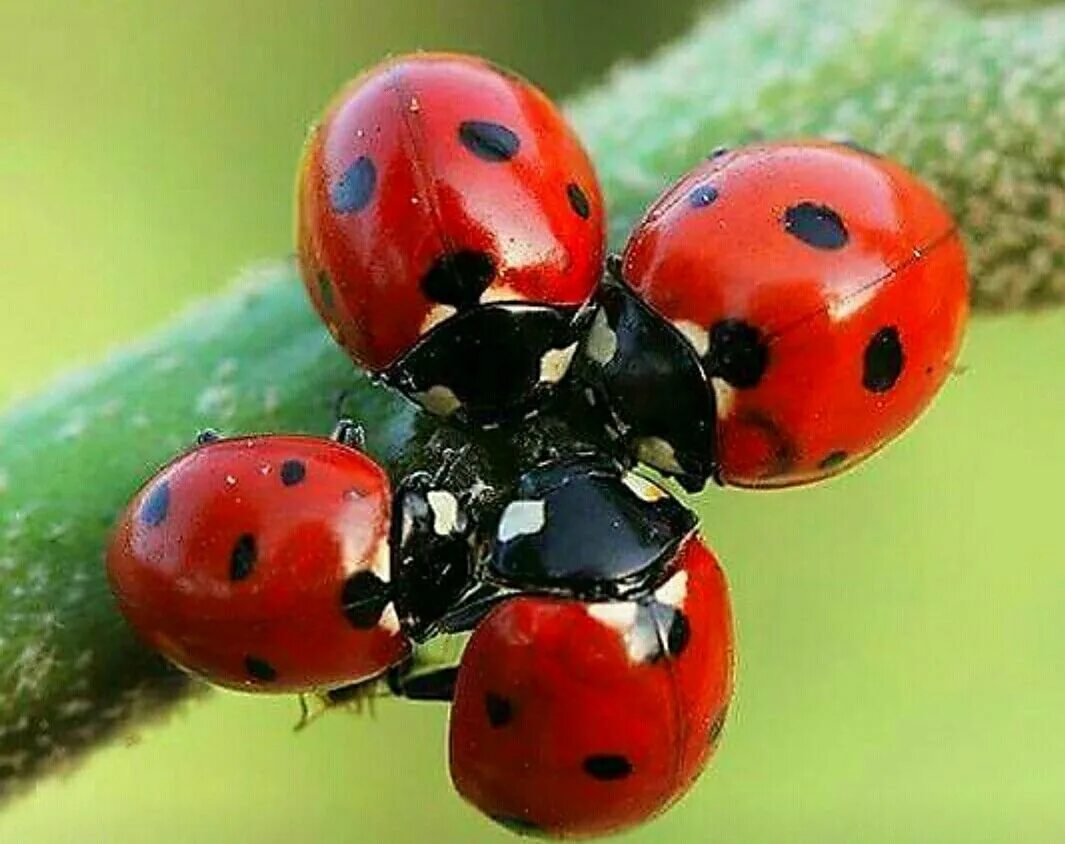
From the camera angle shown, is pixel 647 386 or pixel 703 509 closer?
pixel 647 386

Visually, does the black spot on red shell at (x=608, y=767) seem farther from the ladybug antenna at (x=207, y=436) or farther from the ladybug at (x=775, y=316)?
the ladybug antenna at (x=207, y=436)

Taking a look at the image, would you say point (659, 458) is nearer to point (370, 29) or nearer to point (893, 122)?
point (893, 122)

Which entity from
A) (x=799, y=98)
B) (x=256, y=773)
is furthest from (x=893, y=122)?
(x=256, y=773)

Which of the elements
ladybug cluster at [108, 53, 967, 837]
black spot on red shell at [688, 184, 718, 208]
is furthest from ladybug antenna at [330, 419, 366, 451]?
black spot on red shell at [688, 184, 718, 208]

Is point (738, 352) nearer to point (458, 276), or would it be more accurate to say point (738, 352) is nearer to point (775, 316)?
point (775, 316)

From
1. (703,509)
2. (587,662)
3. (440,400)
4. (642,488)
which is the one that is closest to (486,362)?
(440,400)

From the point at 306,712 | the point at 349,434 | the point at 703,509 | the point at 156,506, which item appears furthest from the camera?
the point at 703,509

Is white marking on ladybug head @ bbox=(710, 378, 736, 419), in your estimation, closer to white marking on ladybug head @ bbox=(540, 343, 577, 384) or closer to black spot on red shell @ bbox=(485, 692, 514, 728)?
white marking on ladybug head @ bbox=(540, 343, 577, 384)
